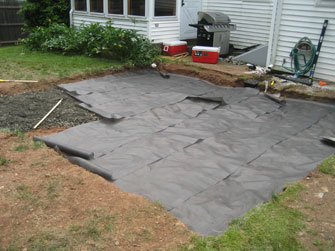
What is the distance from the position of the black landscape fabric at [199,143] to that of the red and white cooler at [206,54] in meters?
1.72

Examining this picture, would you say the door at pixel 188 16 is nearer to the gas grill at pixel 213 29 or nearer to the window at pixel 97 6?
the gas grill at pixel 213 29

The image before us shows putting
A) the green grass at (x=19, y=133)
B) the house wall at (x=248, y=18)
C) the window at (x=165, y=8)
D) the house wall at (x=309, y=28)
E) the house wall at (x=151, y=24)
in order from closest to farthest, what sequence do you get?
the green grass at (x=19, y=133) < the house wall at (x=309, y=28) < the house wall at (x=151, y=24) < the window at (x=165, y=8) < the house wall at (x=248, y=18)

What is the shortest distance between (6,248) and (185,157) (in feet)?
7.70

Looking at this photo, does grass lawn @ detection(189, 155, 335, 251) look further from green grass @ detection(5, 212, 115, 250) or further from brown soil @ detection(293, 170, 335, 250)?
green grass @ detection(5, 212, 115, 250)

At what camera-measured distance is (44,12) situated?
38.7 feet

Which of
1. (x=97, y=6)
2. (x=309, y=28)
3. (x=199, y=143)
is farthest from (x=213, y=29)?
(x=199, y=143)

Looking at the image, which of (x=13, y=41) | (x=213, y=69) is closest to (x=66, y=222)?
(x=213, y=69)

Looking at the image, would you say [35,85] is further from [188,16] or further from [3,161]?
[188,16]

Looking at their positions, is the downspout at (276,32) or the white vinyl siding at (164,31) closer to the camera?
the downspout at (276,32)

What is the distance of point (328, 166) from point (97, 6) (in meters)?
9.39

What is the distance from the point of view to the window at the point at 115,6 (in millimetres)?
10058

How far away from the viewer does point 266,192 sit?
348 cm

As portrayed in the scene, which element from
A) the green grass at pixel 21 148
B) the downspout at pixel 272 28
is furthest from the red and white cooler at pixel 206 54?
the green grass at pixel 21 148

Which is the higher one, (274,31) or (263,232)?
(274,31)
